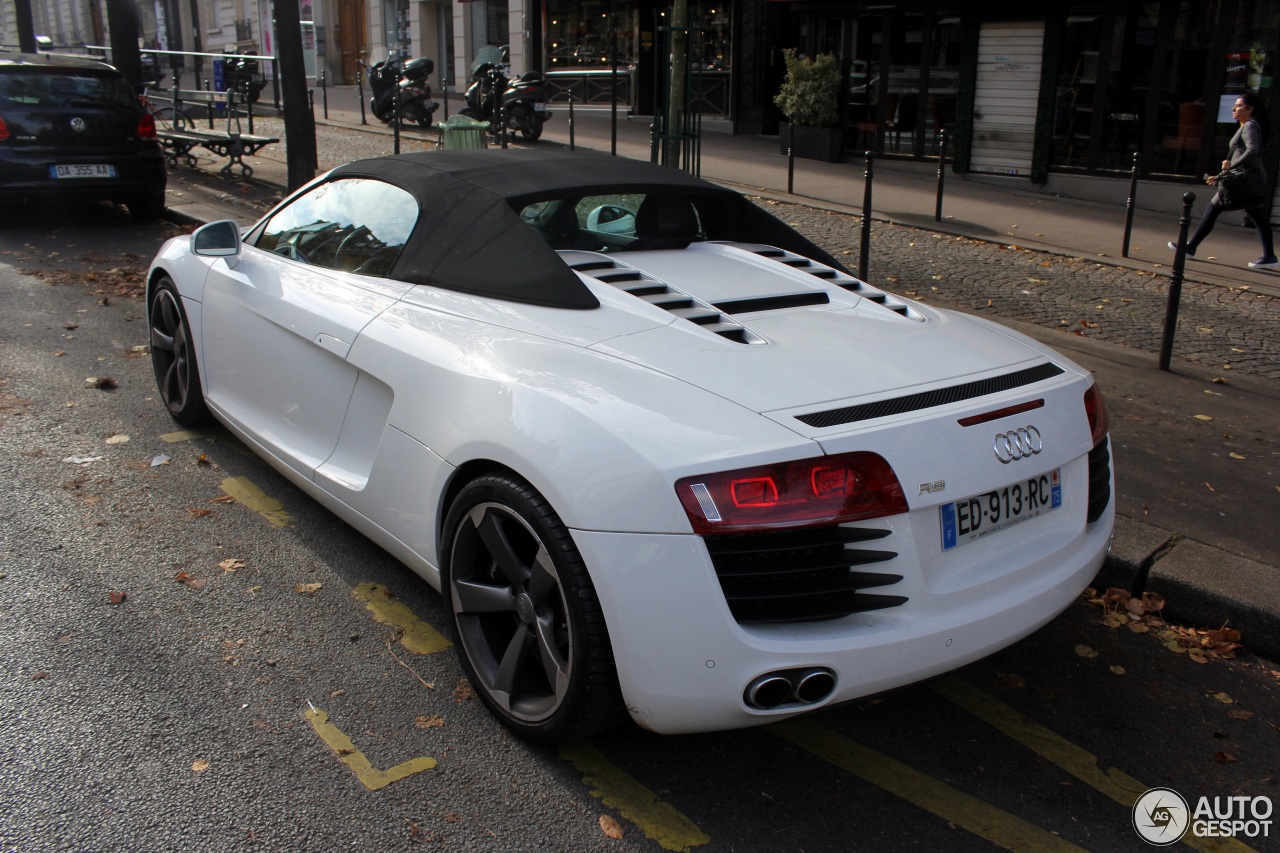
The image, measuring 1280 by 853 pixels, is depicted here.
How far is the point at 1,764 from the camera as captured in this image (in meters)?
2.84

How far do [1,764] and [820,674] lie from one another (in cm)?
207

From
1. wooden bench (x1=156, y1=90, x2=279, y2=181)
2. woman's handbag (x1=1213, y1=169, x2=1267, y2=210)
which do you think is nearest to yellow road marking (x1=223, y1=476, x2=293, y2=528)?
woman's handbag (x1=1213, y1=169, x2=1267, y2=210)

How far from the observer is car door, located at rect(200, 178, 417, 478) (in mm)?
3758

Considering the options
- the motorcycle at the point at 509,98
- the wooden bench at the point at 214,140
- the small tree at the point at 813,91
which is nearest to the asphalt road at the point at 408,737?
the wooden bench at the point at 214,140

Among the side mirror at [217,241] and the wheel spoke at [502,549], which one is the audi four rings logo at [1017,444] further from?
the side mirror at [217,241]

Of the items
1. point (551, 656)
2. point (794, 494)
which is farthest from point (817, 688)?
point (551, 656)

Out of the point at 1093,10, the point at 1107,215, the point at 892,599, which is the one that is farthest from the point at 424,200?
the point at 1093,10

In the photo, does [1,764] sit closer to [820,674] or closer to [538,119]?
[820,674]

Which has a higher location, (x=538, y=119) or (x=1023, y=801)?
(x=538, y=119)

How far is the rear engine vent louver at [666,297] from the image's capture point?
3141 mm

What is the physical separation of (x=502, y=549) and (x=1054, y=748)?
1.60 m

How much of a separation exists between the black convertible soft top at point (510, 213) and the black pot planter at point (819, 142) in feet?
41.9

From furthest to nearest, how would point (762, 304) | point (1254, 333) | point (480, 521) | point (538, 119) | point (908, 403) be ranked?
point (538, 119) < point (1254, 333) < point (762, 304) < point (480, 521) < point (908, 403)

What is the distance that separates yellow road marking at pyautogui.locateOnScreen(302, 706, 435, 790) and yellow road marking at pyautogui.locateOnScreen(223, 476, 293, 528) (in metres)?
1.51
